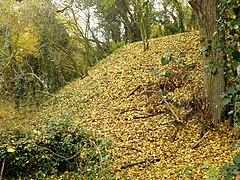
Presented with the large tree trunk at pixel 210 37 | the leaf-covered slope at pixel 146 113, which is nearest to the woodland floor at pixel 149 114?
the leaf-covered slope at pixel 146 113

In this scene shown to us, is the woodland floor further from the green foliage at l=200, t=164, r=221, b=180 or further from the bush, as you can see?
the bush

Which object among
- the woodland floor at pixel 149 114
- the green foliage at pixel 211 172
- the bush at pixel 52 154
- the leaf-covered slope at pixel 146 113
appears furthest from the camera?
the bush at pixel 52 154

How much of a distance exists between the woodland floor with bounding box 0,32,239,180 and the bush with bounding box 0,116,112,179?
1.79 ft

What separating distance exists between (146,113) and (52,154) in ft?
Answer: 11.2

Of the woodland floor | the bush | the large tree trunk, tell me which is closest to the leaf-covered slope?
the woodland floor

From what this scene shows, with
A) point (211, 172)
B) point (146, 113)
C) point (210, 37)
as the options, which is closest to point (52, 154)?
point (211, 172)

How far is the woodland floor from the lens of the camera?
559 cm

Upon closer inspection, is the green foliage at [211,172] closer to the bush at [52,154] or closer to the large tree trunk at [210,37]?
the large tree trunk at [210,37]

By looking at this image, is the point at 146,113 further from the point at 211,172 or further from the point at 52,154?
the point at 211,172

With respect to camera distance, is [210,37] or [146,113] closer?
[210,37]

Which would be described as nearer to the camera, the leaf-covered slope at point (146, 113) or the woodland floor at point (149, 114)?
the woodland floor at point (149, 114)

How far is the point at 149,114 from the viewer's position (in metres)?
8.73

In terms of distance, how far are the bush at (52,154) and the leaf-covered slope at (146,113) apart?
574 mm

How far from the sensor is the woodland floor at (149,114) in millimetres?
5590
